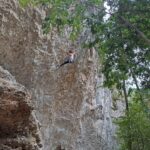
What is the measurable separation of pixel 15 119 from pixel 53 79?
23.1 feet

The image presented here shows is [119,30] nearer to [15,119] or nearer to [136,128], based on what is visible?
[15,119]

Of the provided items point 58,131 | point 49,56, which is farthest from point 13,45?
point 58,131

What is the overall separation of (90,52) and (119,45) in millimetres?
7773

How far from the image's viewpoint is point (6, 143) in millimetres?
8898

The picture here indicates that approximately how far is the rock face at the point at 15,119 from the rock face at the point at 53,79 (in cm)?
430

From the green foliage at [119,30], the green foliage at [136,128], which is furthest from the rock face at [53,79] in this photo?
the green foliage at [119,30]

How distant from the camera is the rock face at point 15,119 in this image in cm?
895

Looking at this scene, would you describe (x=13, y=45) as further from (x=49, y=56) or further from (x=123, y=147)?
(x=123, y=147)

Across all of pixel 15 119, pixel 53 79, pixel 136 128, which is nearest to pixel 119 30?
pixel 15 119

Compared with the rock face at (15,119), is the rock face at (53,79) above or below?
above

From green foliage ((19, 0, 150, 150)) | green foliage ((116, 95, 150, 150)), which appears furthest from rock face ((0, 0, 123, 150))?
green foliage ((19, 0, 150, 150))

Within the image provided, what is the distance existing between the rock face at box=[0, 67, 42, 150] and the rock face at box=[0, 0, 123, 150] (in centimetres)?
430

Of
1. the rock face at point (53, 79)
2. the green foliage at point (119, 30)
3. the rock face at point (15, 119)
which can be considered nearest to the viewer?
the rock face at point (15, 119)

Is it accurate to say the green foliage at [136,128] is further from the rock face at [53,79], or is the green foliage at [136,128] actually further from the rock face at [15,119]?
the rock face at [15,119]
